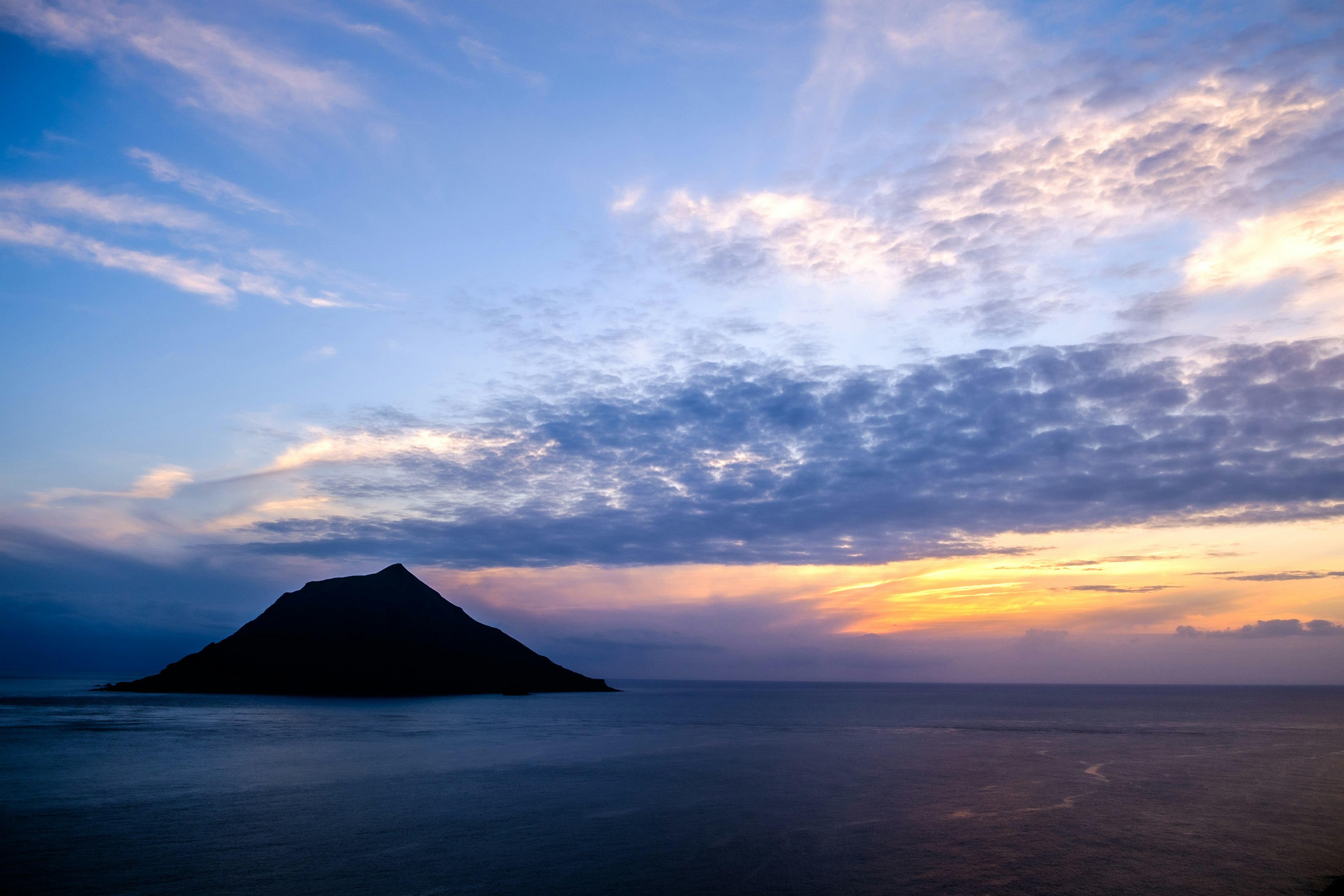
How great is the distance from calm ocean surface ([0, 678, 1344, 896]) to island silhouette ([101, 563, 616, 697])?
71.4m

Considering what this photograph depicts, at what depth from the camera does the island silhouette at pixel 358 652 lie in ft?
473

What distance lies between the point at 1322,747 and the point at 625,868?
249 ft

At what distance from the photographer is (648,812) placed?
3469 cm

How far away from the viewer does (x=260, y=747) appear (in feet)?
182

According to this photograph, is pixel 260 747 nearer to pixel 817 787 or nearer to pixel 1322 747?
pixel 817 787

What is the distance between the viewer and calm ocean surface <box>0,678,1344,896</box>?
24.3 m

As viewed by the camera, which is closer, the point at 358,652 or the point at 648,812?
the point at 648,812

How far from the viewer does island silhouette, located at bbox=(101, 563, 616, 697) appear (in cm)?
14412

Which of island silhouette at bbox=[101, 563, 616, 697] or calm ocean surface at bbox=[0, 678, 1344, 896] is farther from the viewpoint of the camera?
island silhouette at bbox=[101, 563, 616, 697]

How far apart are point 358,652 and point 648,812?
132857 mm

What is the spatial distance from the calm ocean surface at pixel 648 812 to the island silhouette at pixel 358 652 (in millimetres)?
71389

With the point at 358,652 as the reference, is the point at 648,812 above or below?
below

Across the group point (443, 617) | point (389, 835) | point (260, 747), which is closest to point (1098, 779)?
point (389, 835)

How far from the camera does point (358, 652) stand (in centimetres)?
15012
